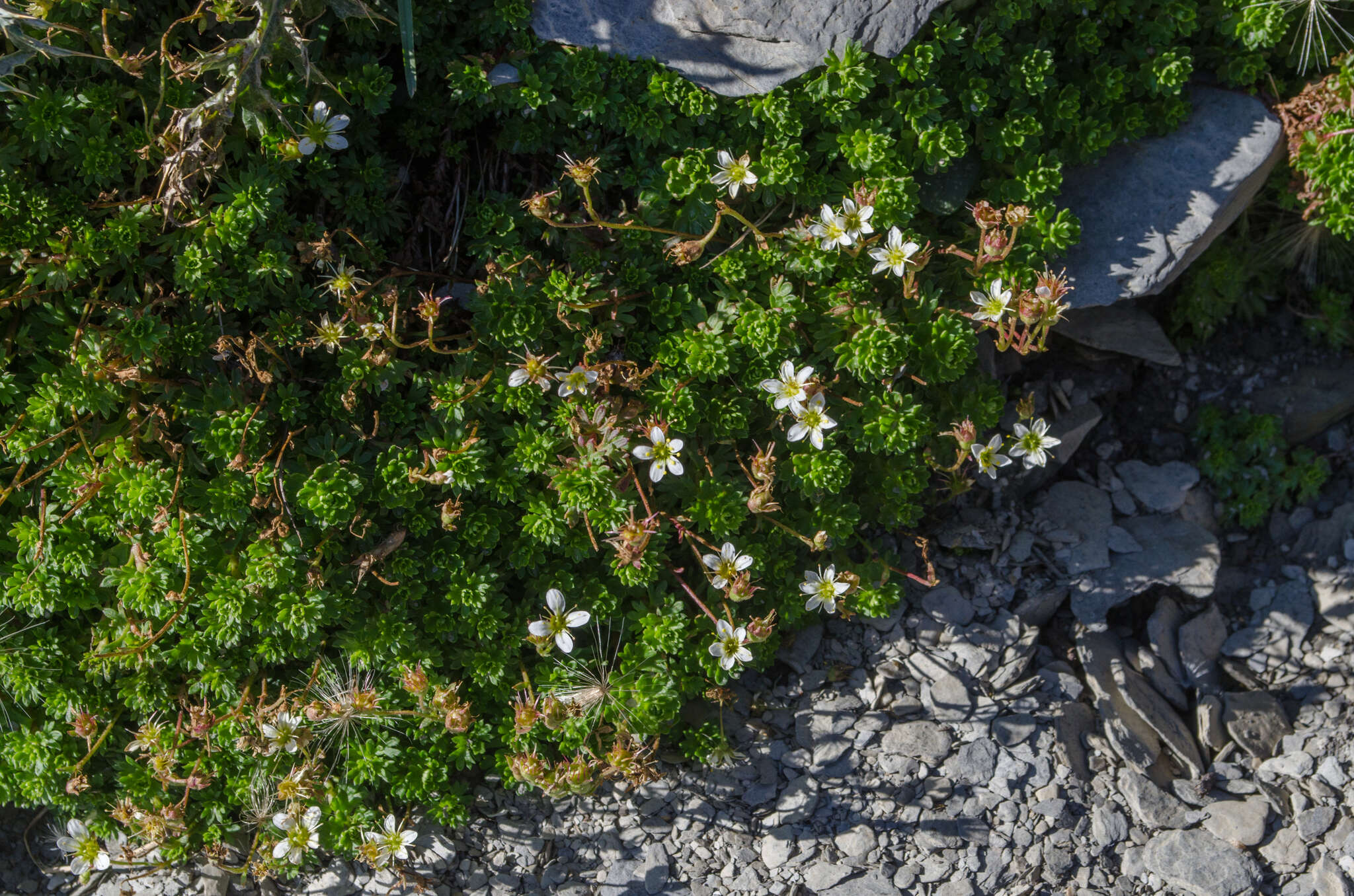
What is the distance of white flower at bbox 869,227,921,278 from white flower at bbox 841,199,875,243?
0.09 meters

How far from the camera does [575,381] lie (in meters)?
4.11

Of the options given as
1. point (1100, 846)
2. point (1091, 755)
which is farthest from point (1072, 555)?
point (1100, 846)

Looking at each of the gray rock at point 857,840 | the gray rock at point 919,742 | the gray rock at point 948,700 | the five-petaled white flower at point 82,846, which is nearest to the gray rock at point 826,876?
the gray rock at point 857,840

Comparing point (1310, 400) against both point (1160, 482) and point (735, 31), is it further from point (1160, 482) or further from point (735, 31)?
point (735, 31)

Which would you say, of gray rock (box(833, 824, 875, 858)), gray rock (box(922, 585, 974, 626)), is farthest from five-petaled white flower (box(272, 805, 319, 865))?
gray rock (box(922, 585, 974, 626))

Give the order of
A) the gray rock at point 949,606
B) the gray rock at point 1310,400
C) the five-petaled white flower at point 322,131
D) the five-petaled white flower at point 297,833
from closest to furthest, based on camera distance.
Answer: the five-petaled white flower at point 297,833
the five-petaled white flower at point 322,131
the gray rock at point 949,606
the gray rock at point 1310,400

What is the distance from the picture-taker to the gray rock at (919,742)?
445cm

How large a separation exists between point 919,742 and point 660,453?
5.49 ft

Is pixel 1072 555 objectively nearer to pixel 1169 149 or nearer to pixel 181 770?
pixel 1169 149

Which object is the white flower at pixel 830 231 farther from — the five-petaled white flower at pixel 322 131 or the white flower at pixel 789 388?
the five-petaled white flower at pixel 322 131

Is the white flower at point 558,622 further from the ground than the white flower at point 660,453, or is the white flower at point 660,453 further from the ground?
the white flower at point 660,453

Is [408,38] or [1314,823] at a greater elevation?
[408,38]

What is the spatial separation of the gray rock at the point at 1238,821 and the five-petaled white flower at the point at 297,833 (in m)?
3.55

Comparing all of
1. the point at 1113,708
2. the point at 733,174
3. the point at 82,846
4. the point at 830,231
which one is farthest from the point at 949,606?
the point at 82,846
